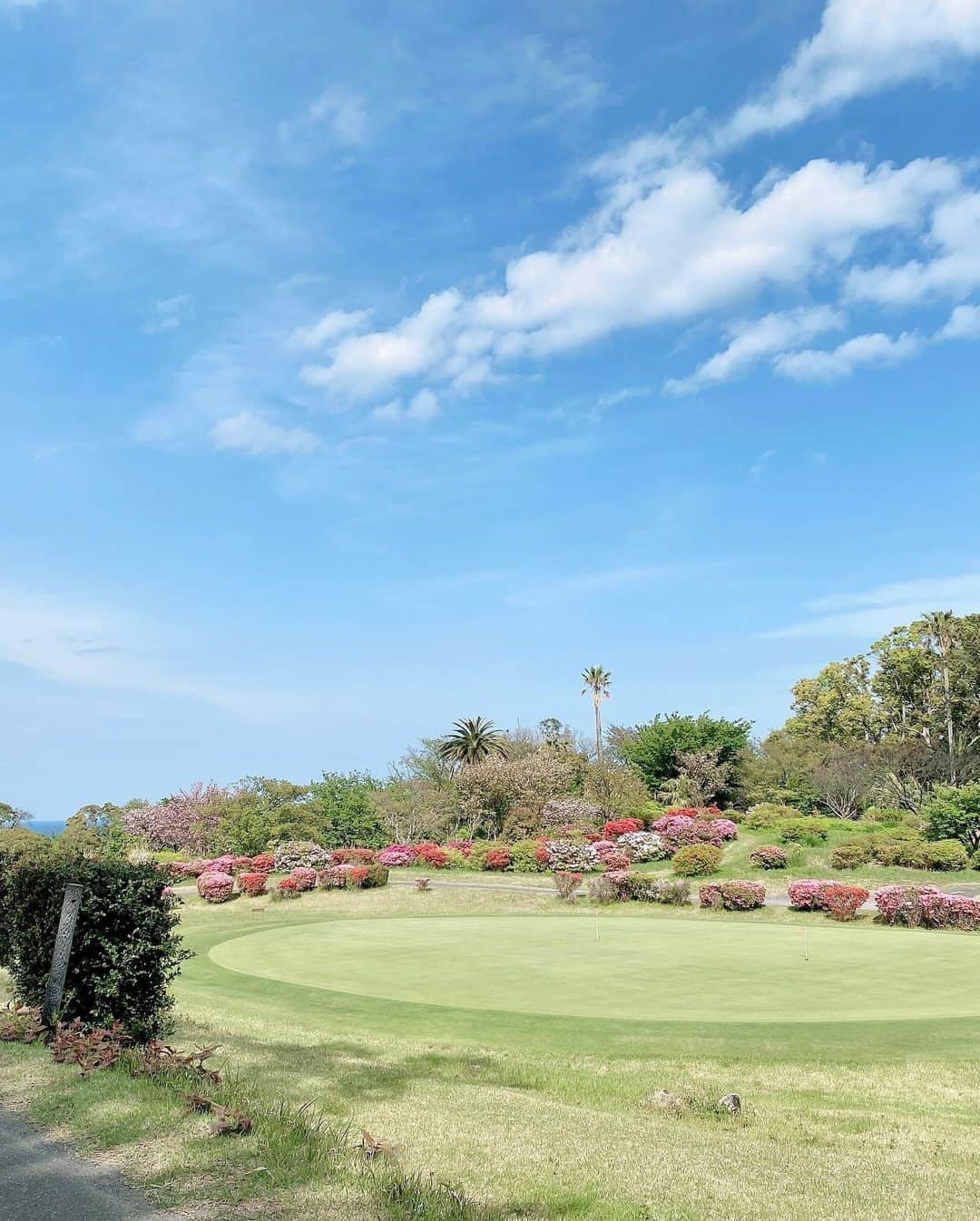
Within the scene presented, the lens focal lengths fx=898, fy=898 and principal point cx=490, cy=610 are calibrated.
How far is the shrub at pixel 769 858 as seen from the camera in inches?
1351

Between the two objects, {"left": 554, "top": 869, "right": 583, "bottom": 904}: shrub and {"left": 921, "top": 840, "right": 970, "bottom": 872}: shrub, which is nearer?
{"left": 554, "top": 869, "right": 583, "bottom": 904}: shrub

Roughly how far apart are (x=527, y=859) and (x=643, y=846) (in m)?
5.14

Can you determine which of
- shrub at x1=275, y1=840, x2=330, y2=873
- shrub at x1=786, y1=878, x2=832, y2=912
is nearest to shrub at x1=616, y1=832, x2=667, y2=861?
shrub at x1=786, y1=878, x2=832, y2=912

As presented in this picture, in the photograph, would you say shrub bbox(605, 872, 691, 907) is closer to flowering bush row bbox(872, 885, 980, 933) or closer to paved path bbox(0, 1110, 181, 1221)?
flowering bush row bbox(872, 885, 980, 933)

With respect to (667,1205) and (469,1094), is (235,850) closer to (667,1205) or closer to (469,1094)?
(469,1094)

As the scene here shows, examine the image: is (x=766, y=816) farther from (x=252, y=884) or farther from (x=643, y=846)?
(x=252, y=884)

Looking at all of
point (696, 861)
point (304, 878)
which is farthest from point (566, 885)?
point (304, 878)

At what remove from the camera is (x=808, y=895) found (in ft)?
84.9

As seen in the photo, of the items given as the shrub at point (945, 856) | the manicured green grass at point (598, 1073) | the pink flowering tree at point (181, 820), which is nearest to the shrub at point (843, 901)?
the manicured green grass at point (598, 1073)

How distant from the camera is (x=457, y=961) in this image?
18.3 metres

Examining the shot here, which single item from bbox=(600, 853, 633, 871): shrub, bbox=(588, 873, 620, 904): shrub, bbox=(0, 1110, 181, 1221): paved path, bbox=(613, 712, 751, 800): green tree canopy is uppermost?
bbox=(613, 712, 751, 800): green tree canopy

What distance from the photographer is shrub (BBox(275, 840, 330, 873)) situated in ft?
125

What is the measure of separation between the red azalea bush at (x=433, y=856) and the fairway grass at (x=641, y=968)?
50.8ft

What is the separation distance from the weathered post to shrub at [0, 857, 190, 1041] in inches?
12.2
